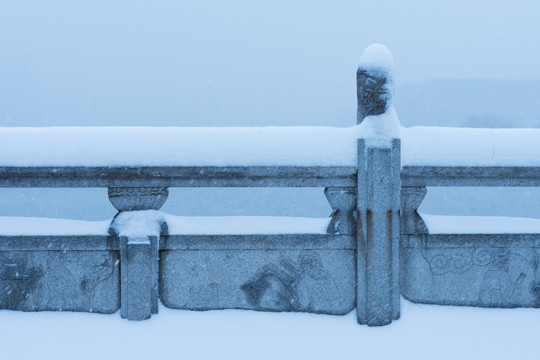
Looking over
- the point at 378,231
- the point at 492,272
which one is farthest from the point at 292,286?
the point at 492,272

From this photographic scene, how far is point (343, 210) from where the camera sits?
3127mm

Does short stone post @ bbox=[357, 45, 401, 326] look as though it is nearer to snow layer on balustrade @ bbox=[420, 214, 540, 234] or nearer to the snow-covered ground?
the snow-covered ground

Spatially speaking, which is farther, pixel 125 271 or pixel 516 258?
pixel 516 258

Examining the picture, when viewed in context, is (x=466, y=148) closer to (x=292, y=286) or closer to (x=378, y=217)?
(x=378, y=217)

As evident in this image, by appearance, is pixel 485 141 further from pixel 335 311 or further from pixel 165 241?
pixel 165 241

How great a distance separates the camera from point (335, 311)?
10.3 ft

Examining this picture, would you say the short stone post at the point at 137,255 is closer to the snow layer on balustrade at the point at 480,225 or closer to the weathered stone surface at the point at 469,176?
the weathered stone surface at the point at 469,176

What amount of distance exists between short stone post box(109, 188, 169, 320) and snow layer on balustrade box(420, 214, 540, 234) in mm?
1849

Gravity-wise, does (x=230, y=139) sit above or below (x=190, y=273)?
above

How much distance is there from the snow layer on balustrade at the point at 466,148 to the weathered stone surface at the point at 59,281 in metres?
2.08

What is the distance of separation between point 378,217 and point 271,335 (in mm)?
1008

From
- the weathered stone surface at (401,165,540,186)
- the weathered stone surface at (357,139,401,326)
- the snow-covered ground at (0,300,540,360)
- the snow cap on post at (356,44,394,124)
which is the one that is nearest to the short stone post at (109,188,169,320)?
the snow-covered ground at (0,300,540,360)

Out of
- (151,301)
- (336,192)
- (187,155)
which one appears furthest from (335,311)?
(187,155)

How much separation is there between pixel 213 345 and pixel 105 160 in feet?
4.42
